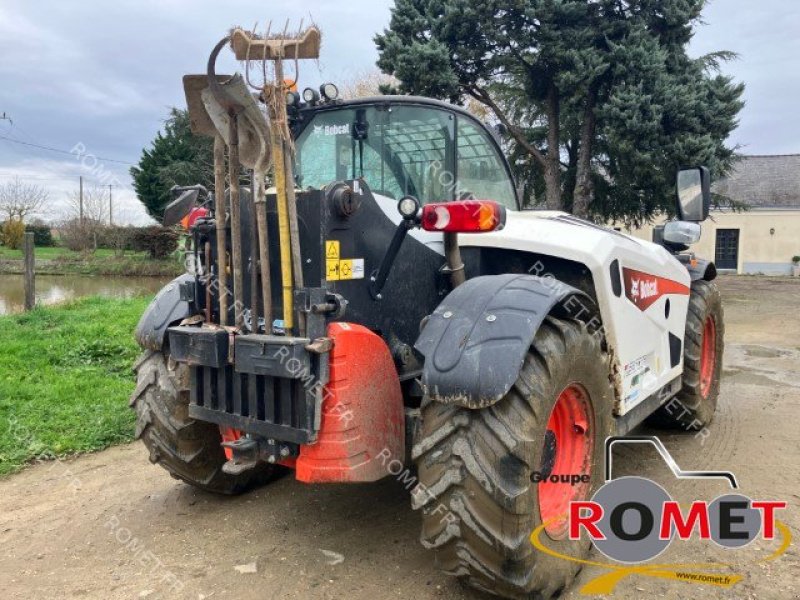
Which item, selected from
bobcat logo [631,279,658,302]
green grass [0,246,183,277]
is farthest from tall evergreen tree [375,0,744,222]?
green grass [0,246,183,277]

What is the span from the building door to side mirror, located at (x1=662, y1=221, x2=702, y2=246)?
28800mm

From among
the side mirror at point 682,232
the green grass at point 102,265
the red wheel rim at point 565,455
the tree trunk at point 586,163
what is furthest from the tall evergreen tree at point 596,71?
the green grass at point 102,265

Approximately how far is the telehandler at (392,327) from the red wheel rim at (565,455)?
1 cm

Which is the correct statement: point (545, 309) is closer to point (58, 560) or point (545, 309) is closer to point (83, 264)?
point (58, 560)

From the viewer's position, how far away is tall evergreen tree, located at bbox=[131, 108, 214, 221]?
2489 centimetres

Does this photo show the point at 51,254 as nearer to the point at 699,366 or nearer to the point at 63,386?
the point at 63,386

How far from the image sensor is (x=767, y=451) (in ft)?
16.1

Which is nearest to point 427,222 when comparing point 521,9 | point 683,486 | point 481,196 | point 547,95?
point 481,196

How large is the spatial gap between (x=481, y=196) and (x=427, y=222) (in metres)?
1.25

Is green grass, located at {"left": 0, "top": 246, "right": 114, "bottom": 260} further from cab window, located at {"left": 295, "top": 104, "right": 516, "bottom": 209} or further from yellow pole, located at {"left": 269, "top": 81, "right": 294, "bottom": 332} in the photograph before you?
yellow pole, located at {"left": 269, "top": 81, "right": 294, "bottom": 332}

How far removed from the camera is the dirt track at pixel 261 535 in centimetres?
303

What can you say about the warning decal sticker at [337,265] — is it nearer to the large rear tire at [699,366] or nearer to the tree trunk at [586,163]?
the large rear tire at [699,366]

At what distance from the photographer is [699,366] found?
5242 mm

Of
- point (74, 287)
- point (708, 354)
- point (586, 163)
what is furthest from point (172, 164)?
point (708, 354)
